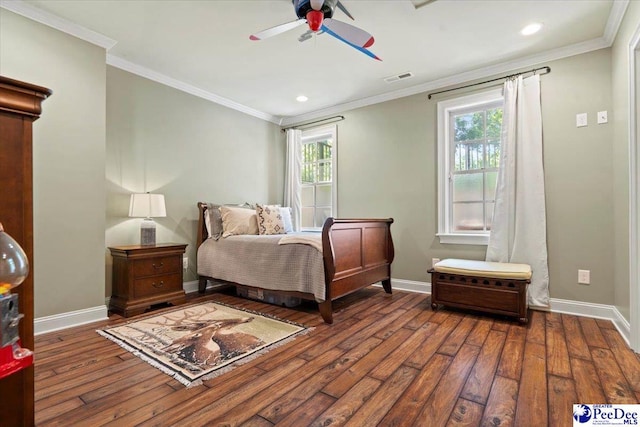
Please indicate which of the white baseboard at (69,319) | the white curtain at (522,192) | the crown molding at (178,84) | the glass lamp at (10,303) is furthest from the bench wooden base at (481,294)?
the crown molding at (178,84)

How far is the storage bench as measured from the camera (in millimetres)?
2609

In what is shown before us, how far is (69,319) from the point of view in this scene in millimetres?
2559

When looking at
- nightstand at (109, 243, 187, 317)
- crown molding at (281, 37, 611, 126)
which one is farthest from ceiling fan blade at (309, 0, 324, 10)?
nightstand at (109, 243, 187, 317)

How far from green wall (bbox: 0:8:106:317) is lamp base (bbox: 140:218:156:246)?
433 mm

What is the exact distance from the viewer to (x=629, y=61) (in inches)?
84.0

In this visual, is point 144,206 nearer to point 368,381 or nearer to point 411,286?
Result: point 368,381

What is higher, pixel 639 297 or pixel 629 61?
pixel 629 61

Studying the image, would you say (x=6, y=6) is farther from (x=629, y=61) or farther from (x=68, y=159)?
(x=629, y=61)

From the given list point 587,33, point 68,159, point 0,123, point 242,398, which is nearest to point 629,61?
point 587,33

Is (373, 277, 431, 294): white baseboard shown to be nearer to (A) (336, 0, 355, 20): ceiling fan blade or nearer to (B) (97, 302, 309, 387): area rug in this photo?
(B) (97, 302, 309, 387): area rug

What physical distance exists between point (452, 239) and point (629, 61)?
6.60ft

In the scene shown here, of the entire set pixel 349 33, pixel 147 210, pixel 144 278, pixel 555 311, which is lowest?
pixel 555 311

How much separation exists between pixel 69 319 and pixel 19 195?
207cm

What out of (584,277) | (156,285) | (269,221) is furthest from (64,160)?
(584,277)
